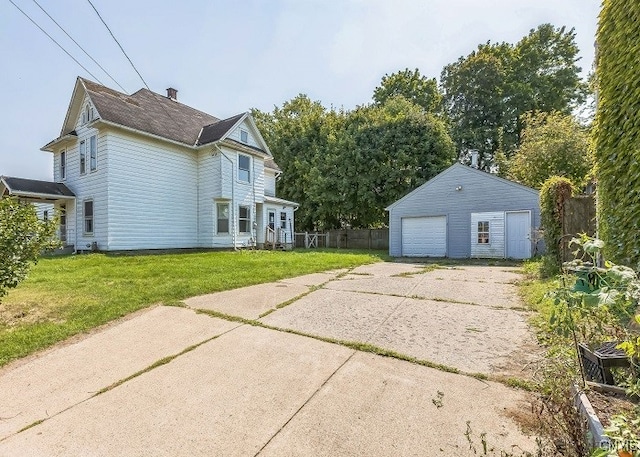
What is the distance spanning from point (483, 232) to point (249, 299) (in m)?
11.5

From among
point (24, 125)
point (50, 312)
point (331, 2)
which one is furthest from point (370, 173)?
point (50, 312)

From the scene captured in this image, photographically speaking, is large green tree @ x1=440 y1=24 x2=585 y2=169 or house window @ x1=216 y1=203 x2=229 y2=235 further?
large green tree @ x1=440 y1=24 x2=585 y2=169

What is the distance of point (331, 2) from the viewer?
276 inches

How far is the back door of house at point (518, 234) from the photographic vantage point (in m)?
12.1

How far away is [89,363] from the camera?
2996 millimetres

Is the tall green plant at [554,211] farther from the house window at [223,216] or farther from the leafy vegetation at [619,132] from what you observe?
the house window at [223,216]

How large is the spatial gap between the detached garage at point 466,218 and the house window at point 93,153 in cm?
1320

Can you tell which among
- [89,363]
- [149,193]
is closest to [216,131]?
[149,193]

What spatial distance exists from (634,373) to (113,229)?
13978 millimetres

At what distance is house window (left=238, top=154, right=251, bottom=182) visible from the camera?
14898mm

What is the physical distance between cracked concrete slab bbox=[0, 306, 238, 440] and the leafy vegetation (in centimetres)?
454

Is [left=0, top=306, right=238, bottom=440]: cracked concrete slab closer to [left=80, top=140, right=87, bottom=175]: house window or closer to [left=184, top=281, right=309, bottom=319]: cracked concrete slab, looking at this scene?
[left=184, top=281, right=309, bottom=319]: cracked concrete slab

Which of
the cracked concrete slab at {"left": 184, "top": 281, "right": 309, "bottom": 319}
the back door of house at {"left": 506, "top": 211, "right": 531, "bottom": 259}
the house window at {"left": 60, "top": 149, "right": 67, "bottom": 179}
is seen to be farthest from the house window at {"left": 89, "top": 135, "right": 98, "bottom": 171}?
the back door of house at {"left": 506, "top": 211, "right": 531, "bottom": 259}

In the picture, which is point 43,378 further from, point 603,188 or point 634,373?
point 603,188
